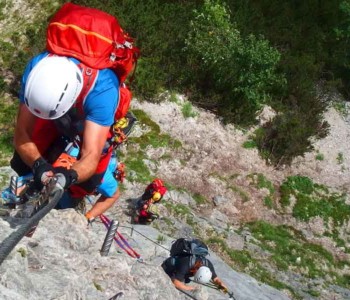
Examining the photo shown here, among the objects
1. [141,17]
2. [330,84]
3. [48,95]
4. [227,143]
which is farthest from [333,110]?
[48,95]

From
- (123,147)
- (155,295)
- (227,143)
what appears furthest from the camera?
(227,143)

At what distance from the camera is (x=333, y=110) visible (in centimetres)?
1596

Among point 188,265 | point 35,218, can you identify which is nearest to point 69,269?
Result: point 35,218

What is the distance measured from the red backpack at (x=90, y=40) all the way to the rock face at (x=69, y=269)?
3.84 feet

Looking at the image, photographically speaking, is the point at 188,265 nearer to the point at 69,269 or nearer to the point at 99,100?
the point at 69,269

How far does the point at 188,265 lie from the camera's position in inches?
241

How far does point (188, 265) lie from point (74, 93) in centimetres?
338

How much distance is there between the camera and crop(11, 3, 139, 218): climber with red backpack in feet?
10.4

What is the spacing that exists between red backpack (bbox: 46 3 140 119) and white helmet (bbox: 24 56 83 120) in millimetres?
138

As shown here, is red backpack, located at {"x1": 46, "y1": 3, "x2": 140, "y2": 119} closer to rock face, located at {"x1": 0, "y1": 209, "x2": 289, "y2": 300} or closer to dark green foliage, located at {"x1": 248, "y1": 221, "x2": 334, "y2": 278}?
rock face, located at {"x1": 0, "y1": 209, "x2": 289, "y2": 300}

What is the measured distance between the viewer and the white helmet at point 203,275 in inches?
241

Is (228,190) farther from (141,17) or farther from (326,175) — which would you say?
(141,17)

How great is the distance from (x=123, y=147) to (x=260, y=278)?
412 cm

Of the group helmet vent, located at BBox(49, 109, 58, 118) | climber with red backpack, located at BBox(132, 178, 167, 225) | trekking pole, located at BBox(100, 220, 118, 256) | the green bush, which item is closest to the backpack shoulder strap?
helmet vent, located at BBox(49, 109, 58, 118)
